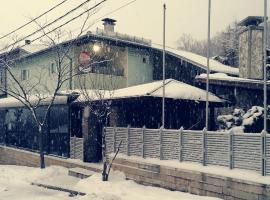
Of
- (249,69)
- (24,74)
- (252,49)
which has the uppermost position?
(24,74)

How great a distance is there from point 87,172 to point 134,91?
14.6ft

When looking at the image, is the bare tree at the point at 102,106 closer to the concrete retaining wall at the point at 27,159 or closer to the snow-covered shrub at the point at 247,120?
the concrete retaining wall at the point at 27,159

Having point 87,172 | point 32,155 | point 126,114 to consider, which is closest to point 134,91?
point 126,114

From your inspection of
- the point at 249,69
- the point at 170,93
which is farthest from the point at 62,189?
the point at 249,69

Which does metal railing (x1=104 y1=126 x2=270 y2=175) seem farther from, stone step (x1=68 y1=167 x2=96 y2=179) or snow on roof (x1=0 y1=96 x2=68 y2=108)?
snow on roof (x1=0 y1=96 x2=68 y2=108)

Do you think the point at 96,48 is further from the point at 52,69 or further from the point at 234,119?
the point at 234,119

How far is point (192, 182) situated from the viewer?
12891 mm

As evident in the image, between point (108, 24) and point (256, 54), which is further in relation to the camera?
point (108, 24)

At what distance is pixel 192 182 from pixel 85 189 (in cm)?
422

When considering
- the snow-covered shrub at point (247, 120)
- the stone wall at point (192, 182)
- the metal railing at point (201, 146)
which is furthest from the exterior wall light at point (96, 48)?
the snow-covered shrub at point (247, 120)

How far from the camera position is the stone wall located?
10.9 m

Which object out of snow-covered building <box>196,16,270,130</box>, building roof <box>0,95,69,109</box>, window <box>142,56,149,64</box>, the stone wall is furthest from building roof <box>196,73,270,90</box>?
window <box>142,56,149,64</box>

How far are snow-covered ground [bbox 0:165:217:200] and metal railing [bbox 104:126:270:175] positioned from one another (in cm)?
136

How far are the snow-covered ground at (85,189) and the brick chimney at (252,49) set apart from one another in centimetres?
750
